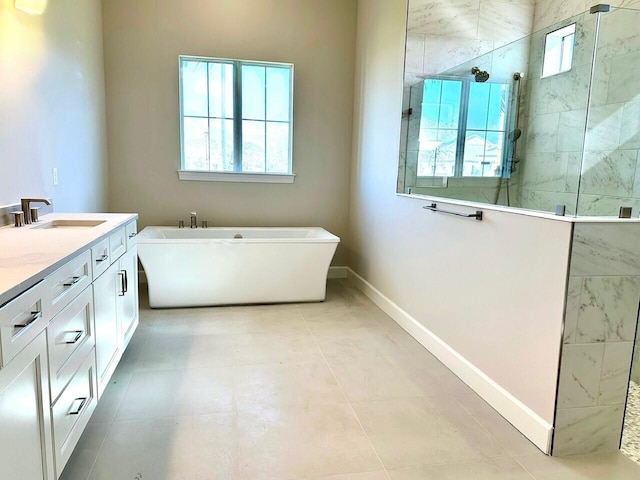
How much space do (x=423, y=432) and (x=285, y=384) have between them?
31.1 inches

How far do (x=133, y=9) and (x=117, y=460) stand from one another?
3819 mm

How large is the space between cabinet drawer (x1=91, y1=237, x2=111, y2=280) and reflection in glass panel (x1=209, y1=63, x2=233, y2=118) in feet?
8.52

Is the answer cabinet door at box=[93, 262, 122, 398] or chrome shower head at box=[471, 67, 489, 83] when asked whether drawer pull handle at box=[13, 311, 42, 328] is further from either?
chrome shower head at box=[471, 67, 489, 83]

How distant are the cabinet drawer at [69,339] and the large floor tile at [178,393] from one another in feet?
1.67

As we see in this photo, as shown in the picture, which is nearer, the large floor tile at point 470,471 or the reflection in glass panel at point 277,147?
the large floor tile at point 470,471

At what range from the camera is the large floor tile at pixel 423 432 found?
1.88 m

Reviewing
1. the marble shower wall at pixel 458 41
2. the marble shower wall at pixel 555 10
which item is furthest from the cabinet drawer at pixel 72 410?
the marble shower wall at pixel 555 10

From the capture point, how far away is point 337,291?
4.36 meters

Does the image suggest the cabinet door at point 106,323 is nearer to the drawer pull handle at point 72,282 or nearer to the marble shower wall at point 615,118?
the drawer pull handle at point 72,282

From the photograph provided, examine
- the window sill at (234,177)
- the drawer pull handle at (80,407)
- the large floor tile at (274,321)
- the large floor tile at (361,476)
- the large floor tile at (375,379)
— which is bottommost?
the large floor tile at (361,476)

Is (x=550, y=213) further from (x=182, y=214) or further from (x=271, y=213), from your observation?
(x=182, y=214)

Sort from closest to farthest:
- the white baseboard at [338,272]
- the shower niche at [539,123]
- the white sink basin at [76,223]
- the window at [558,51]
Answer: the shower niche at [539,123], the white sink basin at [76,223], the window at [558,51], the white baseboard at [338,272]

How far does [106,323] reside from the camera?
209 cm

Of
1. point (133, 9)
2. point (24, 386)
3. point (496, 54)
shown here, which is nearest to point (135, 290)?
point (24, 386)
